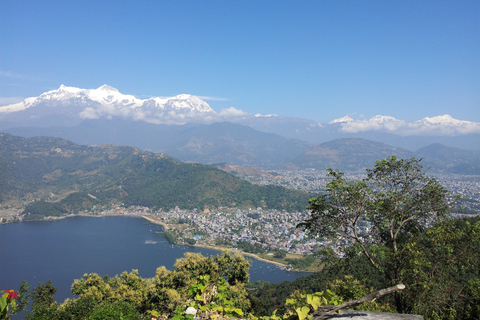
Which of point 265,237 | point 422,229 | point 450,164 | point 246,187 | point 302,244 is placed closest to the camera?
point 422,229

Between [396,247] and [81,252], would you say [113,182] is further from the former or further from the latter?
[396,247]

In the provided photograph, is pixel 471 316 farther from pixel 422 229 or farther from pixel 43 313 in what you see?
pixel 43 313

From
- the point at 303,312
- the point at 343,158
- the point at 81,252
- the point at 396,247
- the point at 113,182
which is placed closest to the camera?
the point at 303,312

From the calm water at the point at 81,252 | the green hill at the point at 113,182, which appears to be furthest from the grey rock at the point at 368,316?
the green hill at the point at 113,182

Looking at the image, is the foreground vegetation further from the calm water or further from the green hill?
the green hill

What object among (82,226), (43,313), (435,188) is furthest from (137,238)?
(435,188)

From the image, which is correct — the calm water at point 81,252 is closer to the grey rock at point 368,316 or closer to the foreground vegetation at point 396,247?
the foreground vegetation at point 396,247

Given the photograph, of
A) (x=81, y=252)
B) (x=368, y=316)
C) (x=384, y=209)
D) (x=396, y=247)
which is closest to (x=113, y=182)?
(x=81, y=252)
